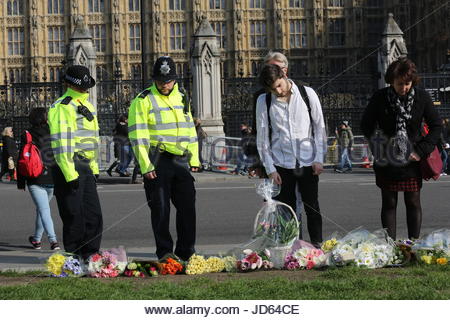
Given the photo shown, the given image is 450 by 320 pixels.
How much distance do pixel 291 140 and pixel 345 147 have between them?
16.8 metres

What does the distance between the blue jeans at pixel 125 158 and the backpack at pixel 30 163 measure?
41.1 feet

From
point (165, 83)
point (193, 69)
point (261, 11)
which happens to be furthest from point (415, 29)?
point (165, 83)

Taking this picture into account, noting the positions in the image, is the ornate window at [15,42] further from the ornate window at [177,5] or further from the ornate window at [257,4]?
the ornate window at [257,4]

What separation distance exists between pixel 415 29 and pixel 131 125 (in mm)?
53486

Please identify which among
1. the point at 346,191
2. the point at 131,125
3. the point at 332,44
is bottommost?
the point at 346,191

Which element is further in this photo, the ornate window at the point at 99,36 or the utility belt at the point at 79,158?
the ornate window at the point at 99,36

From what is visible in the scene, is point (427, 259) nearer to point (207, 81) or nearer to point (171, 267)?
point (171, 267)

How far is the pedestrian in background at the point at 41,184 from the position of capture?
10.1m

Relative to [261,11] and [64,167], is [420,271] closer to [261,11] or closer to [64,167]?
[64,167]

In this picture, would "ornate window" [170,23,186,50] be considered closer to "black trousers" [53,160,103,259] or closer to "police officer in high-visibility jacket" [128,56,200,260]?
"black trousers" [53,160,103,259]

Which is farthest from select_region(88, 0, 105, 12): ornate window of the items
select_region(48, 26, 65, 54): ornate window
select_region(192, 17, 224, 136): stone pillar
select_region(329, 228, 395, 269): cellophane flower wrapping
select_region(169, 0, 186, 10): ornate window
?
select_region(329, 228, 395, 269): cellophane flower wrapping

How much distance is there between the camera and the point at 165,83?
8078mm

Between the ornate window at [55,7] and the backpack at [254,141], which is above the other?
the ornate window at [55,7]

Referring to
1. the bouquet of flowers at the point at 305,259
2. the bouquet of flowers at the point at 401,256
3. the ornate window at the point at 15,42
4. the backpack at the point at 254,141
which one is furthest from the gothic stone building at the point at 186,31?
the bouquet of flowers at the point at 305,259
